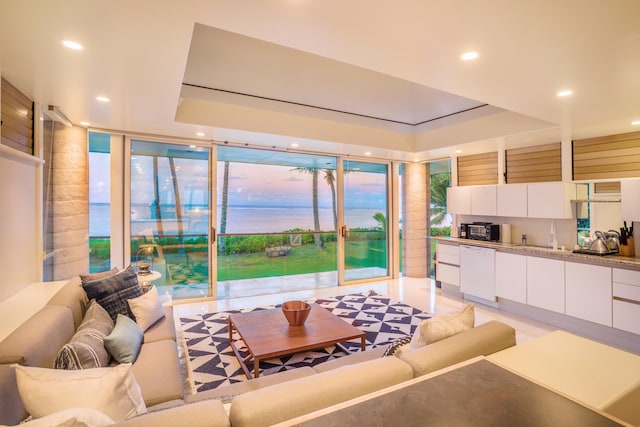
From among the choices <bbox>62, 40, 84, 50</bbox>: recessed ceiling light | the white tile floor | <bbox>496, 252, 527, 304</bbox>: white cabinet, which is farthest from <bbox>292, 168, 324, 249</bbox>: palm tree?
<bbox>62, 40, 84, 50</bbox>: recessed ceiling light

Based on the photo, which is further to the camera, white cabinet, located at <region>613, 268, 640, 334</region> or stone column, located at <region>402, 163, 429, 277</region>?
stone column, located at <region>402, 163, 429, 277</region>

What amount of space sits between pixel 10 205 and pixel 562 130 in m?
5.54

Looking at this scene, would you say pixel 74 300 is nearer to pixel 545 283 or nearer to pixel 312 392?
pixel 312 392

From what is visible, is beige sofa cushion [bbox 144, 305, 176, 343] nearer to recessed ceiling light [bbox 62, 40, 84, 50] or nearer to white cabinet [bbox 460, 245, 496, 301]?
recessed ceiling light [bbox 62, 40, 84, 50]

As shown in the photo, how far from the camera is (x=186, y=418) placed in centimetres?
108

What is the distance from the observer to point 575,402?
45.1 inches

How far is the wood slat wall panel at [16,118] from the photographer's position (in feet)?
8.08

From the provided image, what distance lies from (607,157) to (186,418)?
17.2 feet

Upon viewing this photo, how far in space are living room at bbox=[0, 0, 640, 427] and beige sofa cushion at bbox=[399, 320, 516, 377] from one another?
66.2 inches

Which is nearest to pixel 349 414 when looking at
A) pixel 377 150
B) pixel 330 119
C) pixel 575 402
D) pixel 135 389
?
pixel 575 402

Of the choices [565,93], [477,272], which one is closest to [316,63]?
[565,93]

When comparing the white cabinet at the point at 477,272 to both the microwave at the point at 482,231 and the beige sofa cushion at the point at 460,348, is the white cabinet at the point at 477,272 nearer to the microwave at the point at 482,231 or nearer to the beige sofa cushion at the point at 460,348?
the microwave at the point at 482,231

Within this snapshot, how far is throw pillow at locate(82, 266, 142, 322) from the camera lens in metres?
2.54

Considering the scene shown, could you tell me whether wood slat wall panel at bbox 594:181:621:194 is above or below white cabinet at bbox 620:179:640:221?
above
